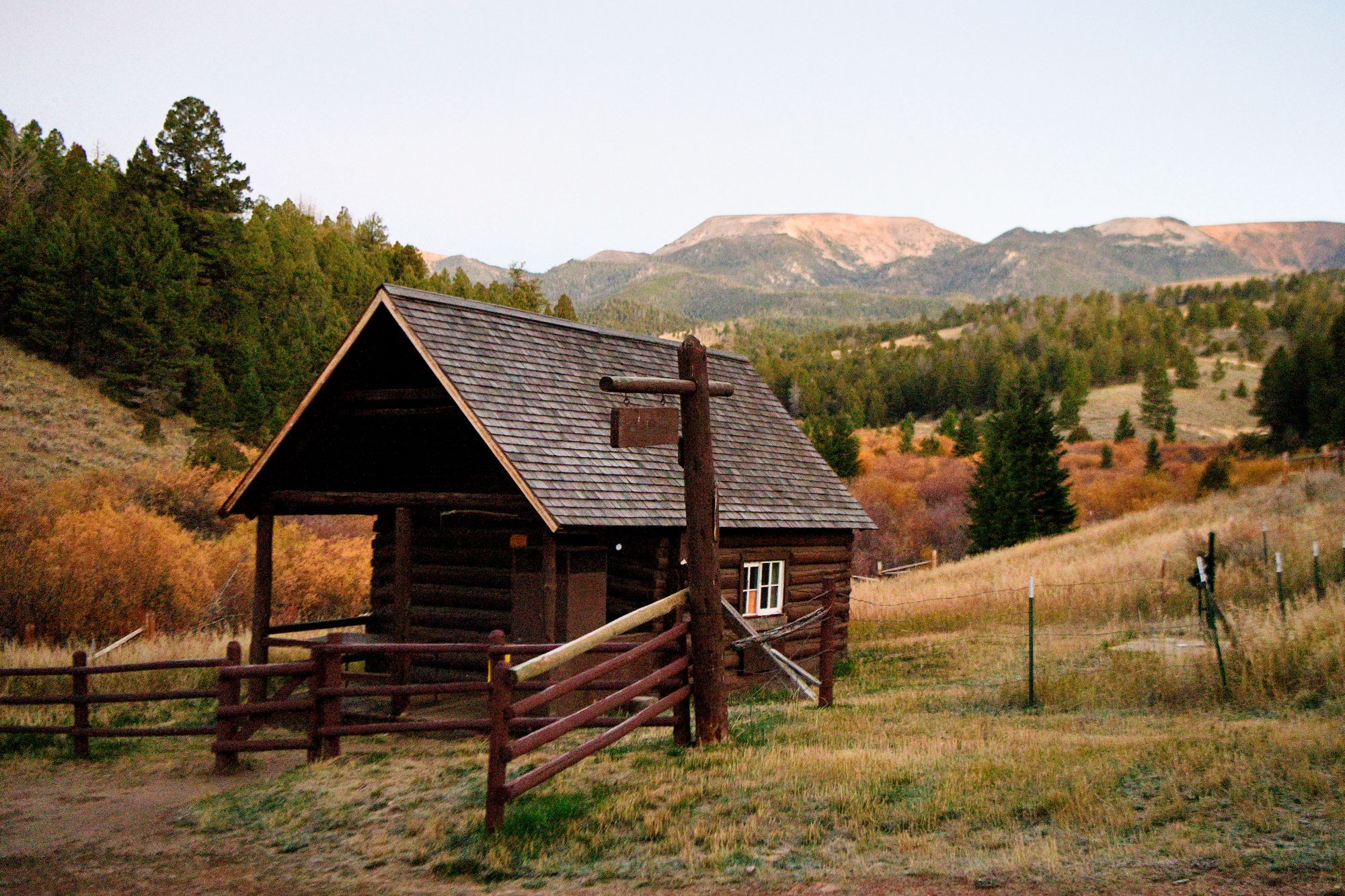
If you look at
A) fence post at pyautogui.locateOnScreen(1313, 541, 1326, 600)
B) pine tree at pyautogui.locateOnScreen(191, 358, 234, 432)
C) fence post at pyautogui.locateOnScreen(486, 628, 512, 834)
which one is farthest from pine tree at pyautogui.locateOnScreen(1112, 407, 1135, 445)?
fence post at pyautogui.locateOnScreen(486, 628, 512, 834)

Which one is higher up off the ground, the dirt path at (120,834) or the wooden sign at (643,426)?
the wooden sign at (643,426)

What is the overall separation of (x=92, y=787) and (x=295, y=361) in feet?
162

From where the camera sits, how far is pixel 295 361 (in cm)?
5694

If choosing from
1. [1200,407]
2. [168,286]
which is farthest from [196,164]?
[1200,407]

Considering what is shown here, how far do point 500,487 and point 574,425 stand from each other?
1448 millimetres

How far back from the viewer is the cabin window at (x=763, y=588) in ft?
57.3

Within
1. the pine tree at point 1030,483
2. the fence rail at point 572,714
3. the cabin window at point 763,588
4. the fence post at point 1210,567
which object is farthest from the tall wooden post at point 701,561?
the pine tree at point 1030,483

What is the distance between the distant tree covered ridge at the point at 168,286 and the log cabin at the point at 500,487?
38045 millimetres

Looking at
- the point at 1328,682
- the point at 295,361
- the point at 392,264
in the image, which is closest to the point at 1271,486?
the point at 1328,682

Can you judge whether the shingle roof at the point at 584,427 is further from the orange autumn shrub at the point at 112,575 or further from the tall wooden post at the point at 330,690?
the orange autumn shrub at the point at 112,575

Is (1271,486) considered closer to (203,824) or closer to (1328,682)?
(1328,682)

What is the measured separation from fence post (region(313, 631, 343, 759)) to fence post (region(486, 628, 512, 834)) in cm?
336

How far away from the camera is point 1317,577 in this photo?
48.0ft

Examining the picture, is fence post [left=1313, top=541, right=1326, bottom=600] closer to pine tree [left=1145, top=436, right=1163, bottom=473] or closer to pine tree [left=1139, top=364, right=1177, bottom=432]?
pine tree [left=1145, top=436, right=1163, bottom=473]
